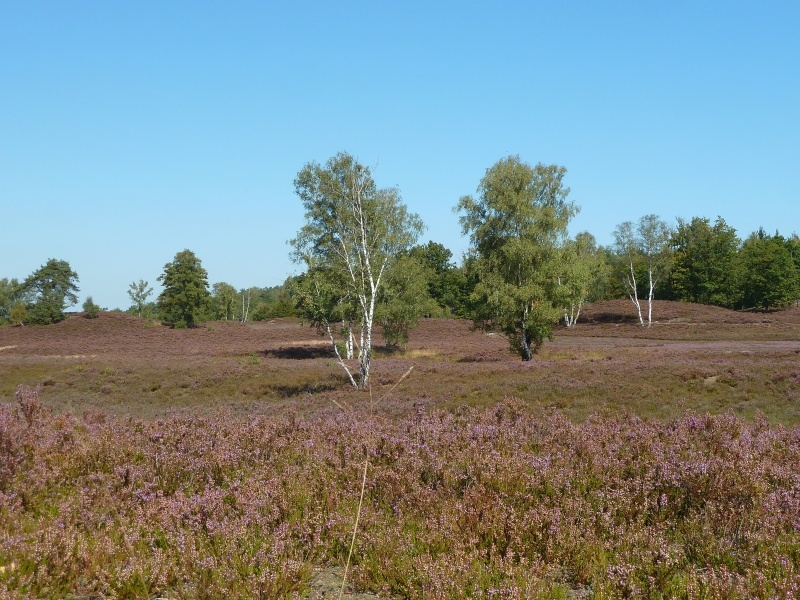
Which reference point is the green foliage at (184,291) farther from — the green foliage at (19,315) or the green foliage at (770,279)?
the green foliage at (770,279)

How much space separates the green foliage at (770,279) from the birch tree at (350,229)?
68.8 meters

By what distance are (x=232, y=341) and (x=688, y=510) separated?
65.3 metres

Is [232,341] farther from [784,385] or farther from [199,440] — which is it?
[199,440]

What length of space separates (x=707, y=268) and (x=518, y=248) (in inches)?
2714

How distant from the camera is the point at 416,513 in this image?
5.90 meters

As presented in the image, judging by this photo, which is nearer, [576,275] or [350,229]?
[350,229]

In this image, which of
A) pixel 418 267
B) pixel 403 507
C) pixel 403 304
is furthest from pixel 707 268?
pixel 403 507

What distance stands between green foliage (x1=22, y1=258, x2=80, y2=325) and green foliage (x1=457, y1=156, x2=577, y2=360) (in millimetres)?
60138

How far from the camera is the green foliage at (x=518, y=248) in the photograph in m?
38.6

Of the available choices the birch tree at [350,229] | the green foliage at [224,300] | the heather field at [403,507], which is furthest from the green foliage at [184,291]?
the heather field at [403,507]

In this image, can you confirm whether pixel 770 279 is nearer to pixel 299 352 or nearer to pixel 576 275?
pixel 576 275

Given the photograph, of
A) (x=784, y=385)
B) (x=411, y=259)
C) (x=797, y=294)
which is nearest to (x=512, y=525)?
(x=784, y=385)

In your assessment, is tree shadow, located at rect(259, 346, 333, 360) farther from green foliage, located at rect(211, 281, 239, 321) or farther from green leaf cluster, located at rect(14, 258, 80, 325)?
green foliage, located at rect(211, 281, 239, 321)

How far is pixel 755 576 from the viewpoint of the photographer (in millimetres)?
4289
